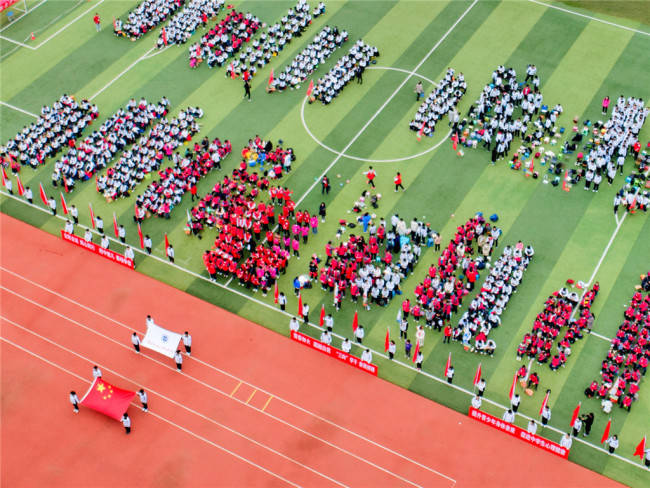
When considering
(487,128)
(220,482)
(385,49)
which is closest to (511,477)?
(220,482)

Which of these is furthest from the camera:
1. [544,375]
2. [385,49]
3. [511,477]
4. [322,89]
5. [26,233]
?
[385,49]

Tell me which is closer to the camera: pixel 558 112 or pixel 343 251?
pixel 343 251

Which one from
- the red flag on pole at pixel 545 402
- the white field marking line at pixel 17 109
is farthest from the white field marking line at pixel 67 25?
the red flag on pole at pixel 545 402

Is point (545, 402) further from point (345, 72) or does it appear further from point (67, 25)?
point (67, 25)

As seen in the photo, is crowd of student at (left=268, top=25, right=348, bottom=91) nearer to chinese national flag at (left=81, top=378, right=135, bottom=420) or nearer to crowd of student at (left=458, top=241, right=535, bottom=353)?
crowd of student at (left=458, top=241, right=535, bottom=353)

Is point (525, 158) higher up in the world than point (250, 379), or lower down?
higher up

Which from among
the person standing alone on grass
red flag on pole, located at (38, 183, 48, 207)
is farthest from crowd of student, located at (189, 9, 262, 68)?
the person standing alone on grass

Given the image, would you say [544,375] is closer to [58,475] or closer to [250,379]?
[250,379]

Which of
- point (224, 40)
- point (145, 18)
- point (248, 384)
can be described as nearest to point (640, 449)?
point (248, 384)
